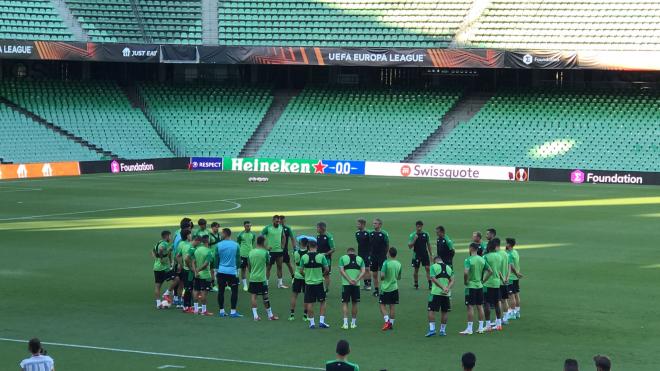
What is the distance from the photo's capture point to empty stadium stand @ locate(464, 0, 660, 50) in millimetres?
67750

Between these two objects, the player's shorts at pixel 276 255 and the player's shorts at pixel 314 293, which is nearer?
the player's shorts at pixel 314 293

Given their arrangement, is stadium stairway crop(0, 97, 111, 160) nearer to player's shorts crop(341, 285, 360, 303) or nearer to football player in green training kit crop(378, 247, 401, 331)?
player's shorts crop(341, 285, 360, 303)

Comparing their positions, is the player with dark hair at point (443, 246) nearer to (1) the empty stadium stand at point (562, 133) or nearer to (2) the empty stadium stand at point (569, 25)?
(1) the empty stadium stand at point (562, 133)

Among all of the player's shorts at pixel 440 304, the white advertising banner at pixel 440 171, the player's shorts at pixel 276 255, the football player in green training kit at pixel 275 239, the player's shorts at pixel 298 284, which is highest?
the white advertising banner at pixel 440 171

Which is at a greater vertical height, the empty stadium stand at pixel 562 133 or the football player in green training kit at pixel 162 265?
the empty stadium stand at pixel 562 133

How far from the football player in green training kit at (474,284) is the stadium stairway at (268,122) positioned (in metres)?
51.3

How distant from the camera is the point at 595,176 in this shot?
6188cm

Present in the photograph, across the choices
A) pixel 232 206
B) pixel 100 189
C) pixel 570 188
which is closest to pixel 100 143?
pixel 100 189

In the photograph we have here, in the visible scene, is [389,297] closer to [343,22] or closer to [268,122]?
[268,122]

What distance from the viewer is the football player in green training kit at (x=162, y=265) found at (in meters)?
22.8

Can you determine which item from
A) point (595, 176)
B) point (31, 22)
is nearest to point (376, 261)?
point (595, 176)

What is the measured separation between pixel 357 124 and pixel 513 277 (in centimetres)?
4982

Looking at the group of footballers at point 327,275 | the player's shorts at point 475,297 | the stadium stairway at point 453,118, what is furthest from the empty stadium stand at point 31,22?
the player's shorts at point 475,297

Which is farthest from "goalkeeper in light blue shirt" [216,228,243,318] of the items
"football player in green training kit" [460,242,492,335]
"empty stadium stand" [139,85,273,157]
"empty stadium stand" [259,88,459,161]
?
"empty stadium stand" [139,85,273,157]
